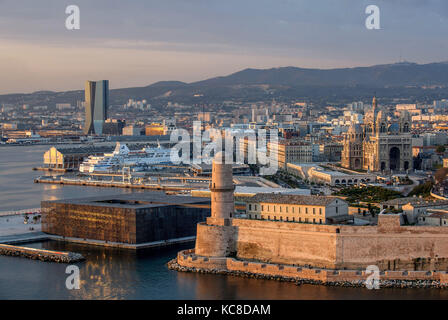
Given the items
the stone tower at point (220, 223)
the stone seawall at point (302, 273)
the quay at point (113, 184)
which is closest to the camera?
the stone seawall at point (302, 273)

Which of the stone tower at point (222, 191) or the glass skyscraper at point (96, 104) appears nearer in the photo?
the stone tower at point (222, 191)

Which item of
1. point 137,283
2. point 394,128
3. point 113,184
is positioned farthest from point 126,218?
point 394,128

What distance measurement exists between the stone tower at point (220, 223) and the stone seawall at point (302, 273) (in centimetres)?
29

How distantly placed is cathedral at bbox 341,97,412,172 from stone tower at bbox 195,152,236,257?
21.8 meters

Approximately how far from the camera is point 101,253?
2180 centimetres

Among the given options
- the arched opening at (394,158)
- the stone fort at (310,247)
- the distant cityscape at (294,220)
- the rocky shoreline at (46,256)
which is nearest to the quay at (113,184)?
the distant cityscape at (294,220)

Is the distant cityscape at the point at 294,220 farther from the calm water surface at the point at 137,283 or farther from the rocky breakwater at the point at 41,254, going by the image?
the calm water surface at the point at 137,283

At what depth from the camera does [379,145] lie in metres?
41.0

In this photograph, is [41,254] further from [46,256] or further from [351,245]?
[351,245]

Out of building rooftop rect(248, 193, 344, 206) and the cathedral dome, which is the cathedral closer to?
the cathedral dome

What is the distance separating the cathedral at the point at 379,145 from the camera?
4106 cm

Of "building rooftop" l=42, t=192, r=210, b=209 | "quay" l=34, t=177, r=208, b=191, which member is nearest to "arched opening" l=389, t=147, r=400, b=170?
"quay" l=34, t=177, r=208, b=191

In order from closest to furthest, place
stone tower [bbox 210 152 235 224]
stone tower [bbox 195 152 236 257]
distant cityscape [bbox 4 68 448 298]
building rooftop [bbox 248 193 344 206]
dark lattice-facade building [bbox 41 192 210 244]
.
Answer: distant cityscape [bbox 4 68 448 298]
building rooftop [bbox 248 193 344 206]
stone tower [bbox 195 152 236 257]
stone tower [bbox 210 152 235 224]
dark lattice-facade building [bbox 41 192 210 244]

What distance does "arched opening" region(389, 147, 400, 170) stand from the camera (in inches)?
1633
